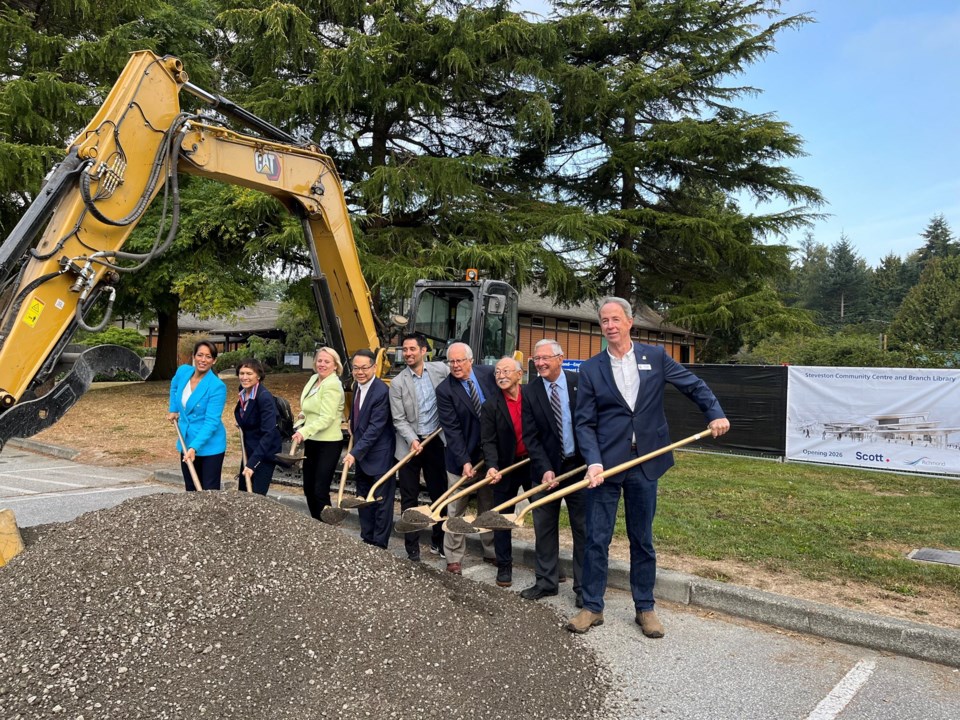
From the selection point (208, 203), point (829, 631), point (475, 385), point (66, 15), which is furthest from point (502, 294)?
point (66, 15)

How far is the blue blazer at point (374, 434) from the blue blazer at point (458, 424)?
47 centimetres

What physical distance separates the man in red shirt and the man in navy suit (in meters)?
0.78

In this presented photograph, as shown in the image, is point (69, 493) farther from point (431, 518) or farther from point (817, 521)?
point (817, 521)

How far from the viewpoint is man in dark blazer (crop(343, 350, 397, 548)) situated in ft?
18.6

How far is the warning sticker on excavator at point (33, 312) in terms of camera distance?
468cm

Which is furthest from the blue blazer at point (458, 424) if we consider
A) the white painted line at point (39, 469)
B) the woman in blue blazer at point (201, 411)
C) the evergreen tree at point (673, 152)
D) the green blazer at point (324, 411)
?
the evergreen tree at point (673, 152)

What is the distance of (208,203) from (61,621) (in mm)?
16280

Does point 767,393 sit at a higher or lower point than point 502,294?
lower

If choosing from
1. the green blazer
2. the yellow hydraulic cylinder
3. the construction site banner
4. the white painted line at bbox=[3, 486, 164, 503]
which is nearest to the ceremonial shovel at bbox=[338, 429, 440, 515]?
the green blazer

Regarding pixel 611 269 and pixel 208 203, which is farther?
pixel 611 269

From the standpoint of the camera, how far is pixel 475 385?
5.79 meters

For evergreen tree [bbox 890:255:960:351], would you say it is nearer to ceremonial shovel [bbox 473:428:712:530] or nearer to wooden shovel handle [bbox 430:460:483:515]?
wooden shovel handle [bbox 430:460:483:515]

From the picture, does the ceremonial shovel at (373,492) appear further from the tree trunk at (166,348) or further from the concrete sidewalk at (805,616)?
the tree trunk at (166,348)

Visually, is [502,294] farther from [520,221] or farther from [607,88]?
A: [607,88]
